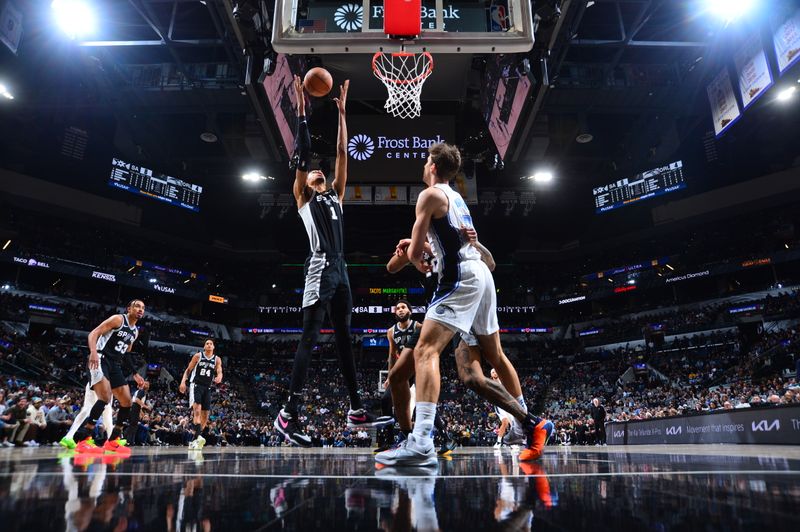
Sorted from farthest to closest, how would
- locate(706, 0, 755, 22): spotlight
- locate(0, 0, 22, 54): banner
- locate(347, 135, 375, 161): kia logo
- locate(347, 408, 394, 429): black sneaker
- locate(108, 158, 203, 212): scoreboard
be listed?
locate(108, 158, 203, 212): scoreboard, locate(347, 135, 375, 161): kia logo, locate(706, 0, 755, 22): spotlight, locate(0, 0, 22, 54): banner, locate(347, 408, 394, 429): black sneaker

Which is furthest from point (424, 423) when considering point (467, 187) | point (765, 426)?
point (467, 187)

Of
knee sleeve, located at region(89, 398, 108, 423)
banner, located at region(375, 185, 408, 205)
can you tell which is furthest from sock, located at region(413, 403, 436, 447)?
banner, located at region(375, 185, 408, 205)

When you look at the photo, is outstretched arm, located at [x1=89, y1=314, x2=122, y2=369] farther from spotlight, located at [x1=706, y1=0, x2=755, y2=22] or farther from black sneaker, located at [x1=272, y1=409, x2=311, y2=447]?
spotlight, located at [x1=706, y1=0, x2=755, y2=22]

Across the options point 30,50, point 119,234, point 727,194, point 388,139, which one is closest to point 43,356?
point 119,234

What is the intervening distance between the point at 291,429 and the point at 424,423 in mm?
1264

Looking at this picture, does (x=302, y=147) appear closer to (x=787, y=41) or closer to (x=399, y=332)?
(x=399, y=332)

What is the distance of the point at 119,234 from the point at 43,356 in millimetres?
9699

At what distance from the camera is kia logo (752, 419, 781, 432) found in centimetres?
869

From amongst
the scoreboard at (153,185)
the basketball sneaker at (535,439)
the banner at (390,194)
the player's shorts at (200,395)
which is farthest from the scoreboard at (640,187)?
the basketball sneaker at (535,439)

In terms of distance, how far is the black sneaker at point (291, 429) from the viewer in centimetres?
367

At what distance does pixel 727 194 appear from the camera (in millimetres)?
25438

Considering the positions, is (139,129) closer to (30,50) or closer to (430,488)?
(30,50)

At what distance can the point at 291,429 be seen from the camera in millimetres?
3707

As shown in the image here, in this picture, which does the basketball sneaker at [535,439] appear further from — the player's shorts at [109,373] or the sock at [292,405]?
the player's shorts at [109,373]
